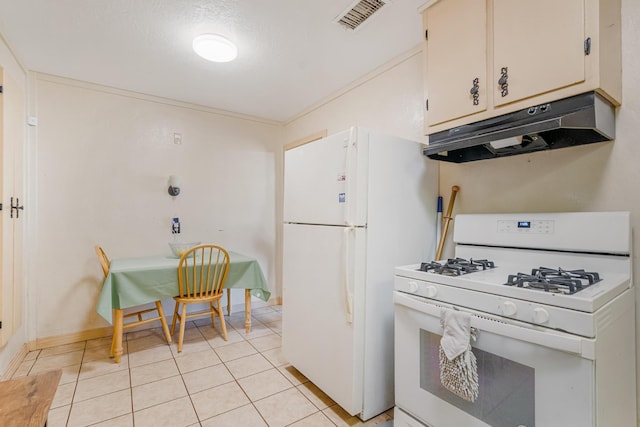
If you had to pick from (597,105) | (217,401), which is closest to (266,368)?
(217,401)

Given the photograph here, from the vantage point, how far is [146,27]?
2039 millimetres

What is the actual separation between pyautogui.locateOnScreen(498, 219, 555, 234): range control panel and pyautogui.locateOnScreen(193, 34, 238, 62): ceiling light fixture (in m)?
2.14

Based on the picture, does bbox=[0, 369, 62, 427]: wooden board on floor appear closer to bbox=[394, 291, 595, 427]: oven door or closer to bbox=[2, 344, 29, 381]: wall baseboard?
bbox=[394, 291, 595, 427]: oven door

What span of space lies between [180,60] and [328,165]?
1643 millimetres

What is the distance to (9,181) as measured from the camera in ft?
7.32

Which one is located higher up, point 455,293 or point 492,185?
point 492,185

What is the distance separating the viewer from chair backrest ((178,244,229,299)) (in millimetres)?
2711

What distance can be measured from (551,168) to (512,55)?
0.62m

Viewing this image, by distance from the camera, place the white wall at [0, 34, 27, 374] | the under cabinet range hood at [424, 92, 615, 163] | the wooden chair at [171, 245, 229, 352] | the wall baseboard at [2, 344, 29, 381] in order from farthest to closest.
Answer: the wooden chair at [171, 245, 229, 352] < the wall baseboard at [2, 344, 29, 381] < the white wall at [0, 34, 27, 374] < the under cabinet range hood at [424, 92, 615, 163]

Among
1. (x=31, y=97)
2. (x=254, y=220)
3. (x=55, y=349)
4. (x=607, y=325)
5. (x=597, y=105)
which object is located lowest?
(x=55, y=349)

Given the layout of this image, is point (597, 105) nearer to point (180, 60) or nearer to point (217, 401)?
point (217, 401)

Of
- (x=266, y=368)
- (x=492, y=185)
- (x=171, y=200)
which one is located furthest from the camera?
(x=171, y=200)

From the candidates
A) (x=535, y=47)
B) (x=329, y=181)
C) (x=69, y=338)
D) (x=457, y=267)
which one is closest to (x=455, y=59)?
(x=535, y=47)

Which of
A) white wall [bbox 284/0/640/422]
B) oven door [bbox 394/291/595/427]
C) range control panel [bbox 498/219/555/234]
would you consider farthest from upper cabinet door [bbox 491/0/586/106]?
oven door [bbox 394/291/595/427]
